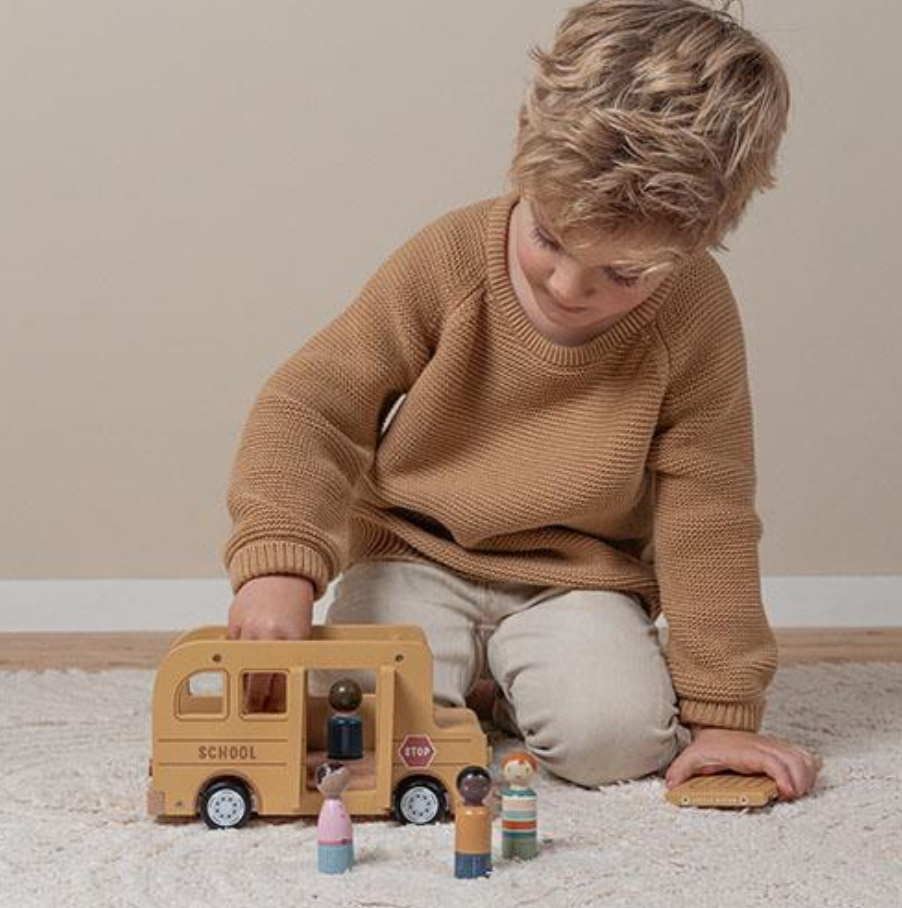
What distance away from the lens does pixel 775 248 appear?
1850 mm

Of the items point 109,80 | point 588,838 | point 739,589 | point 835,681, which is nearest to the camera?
point 588,838

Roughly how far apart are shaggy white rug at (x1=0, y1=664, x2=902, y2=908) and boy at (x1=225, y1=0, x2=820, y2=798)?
0.06m

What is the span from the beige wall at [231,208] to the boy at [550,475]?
1.67 ft

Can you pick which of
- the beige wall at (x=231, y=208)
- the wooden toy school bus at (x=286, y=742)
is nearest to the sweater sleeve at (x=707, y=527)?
the wooden toy school bus at (x=286, y=742)

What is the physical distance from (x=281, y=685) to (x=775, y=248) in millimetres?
923

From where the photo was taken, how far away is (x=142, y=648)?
1725mm

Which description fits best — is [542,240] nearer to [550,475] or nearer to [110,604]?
[550,475]

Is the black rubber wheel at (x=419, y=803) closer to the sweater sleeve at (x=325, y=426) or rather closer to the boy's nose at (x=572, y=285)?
the sweater sleeve at (x=325, y=426)

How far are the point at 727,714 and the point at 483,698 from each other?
22 centimetres

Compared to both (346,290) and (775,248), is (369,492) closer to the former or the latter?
(346,290)

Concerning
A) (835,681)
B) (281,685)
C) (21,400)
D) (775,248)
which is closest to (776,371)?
(775,248)

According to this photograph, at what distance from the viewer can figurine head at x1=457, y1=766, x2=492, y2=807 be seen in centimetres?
95

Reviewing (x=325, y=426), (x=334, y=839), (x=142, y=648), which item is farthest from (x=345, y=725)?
(x=142, y=648)

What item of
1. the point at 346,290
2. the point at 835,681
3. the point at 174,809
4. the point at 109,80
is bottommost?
the point at 835,681
